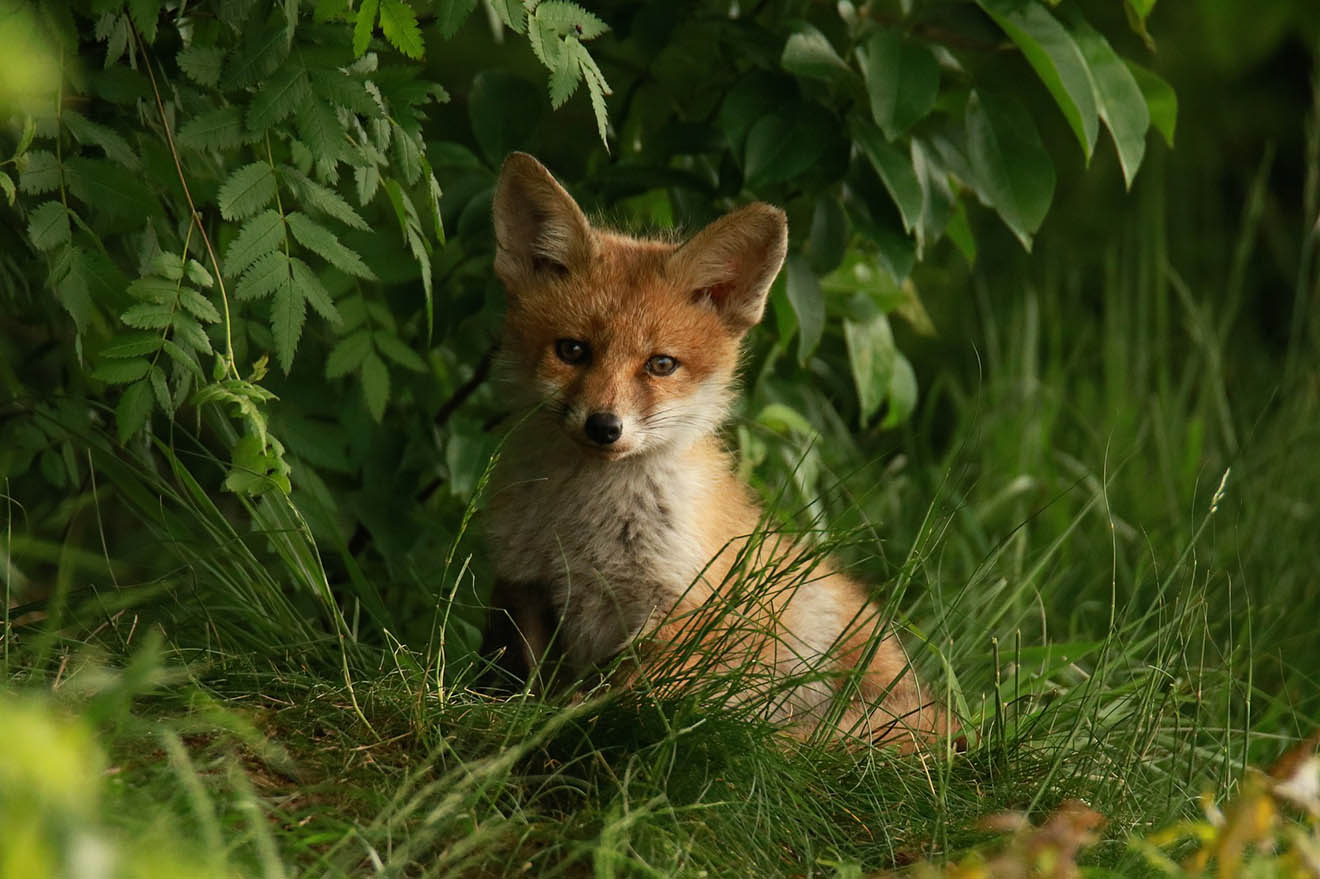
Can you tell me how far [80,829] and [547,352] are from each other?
2.29m

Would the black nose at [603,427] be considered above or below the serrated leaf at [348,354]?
above

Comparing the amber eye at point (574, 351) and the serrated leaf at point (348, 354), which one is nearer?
the amber eye at point (574, 351)

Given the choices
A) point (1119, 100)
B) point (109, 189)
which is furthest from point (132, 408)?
point (1119, 100)

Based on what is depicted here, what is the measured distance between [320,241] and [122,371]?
53 centimetres

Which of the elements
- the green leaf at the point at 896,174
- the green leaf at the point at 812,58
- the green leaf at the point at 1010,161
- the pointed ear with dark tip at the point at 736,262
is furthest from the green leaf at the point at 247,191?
the green leaf at the point at 1010,161

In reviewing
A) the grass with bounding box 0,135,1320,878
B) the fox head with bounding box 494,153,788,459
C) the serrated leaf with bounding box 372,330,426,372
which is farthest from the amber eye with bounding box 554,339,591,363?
the grass with bounding box 0,135,1320,878

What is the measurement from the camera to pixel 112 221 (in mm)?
3326

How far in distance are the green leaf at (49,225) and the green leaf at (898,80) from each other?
204cm

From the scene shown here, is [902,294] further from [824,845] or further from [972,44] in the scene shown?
[824,845]

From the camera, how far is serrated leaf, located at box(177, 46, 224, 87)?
314cm

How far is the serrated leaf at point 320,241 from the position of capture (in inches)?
125

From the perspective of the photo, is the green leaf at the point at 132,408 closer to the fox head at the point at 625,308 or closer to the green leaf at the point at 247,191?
the green leaf at the point at 247,191

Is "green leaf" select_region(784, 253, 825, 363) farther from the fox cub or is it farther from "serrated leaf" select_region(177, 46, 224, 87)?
"serrated leaf" select_region(177, 46, 224, 87)

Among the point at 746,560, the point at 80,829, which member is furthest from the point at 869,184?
the point at 80,829
